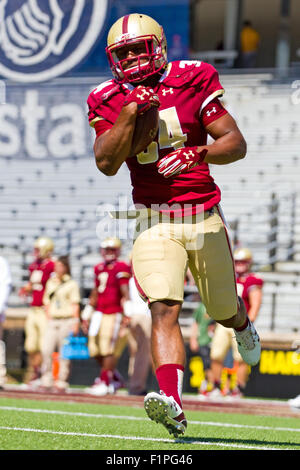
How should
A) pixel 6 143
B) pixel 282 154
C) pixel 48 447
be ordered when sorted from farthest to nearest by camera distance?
pixel 6 143 → pixel 282 154 → pixel 48 447

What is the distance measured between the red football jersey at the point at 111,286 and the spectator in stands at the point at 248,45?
8.82 metres

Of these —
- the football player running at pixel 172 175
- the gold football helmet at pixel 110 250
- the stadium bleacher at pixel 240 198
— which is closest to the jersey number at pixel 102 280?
the gold football helmet at pixel 110 250

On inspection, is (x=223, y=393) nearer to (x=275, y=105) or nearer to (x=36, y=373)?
(x=36, y=373)

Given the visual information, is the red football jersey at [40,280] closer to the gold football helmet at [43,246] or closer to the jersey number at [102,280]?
the gold football helmet at [43,246]

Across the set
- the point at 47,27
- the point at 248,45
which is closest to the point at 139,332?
the point at 47,27

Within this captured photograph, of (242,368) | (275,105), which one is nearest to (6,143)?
(275,105)

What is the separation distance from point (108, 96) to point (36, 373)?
678 cm

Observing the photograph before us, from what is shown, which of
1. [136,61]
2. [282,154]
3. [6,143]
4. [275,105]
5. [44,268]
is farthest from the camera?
[6,143]

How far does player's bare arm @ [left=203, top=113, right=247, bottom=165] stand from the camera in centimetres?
407

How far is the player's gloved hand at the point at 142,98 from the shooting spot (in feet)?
12.8

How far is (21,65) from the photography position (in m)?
16.9

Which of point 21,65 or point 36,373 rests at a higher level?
point 21,65

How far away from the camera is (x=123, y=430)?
4.70m

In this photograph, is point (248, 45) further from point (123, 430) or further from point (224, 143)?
point (224, 143)
